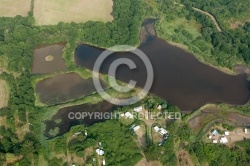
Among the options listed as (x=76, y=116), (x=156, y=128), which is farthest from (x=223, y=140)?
(x=76, y=116)

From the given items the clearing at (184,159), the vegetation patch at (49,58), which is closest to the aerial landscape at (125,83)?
the clearing at (184,159)

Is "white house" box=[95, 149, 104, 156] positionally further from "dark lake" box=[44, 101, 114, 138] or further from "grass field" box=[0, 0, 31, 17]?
"grass field" box=[0, 0, 31, 17]

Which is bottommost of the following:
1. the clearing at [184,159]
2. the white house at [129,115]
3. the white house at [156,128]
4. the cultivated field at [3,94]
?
the clearing at [184,159]

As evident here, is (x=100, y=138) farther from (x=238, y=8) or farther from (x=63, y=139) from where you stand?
(x=238, y=8)

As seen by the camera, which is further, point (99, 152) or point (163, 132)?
point (163, 132)

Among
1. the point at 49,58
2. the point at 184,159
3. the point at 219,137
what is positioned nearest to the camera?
the point at 184,159

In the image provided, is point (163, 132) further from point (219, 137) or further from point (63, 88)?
point (63, 88)

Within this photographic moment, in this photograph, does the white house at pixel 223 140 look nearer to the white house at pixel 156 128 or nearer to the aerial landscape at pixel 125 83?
the aerial landscape at pixel 125 83

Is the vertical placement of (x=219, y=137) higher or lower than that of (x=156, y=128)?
lower
